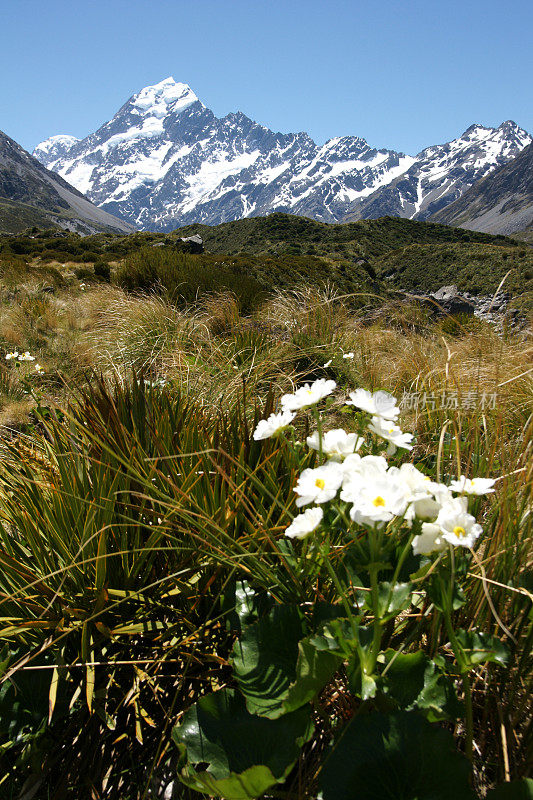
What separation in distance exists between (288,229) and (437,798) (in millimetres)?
54838

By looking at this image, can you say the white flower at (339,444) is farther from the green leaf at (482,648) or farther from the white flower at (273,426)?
the green leaf at (482,648)

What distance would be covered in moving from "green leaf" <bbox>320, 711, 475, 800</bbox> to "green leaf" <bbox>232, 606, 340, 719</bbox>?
10 centimetres

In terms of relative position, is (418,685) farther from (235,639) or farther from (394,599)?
(235,639)

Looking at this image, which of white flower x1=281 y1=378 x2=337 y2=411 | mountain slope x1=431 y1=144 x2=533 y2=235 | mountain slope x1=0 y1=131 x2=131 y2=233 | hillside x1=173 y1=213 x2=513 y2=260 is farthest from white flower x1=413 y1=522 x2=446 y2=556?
mountain slope x1=431 y1=144 x2=533 y2=235

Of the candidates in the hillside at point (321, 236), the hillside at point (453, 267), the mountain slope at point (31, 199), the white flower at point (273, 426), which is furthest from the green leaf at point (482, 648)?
the mountain slope at point (31, 199)

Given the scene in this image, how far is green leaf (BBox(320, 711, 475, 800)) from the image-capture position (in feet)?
2.43

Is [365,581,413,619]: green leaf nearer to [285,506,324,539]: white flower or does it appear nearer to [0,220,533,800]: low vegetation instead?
[0,220,533,800]: low vegetation

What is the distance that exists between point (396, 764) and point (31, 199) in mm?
152943

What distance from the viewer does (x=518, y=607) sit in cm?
110

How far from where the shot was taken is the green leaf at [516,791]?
0.71 metres

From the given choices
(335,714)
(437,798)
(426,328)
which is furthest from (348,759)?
(426,328)

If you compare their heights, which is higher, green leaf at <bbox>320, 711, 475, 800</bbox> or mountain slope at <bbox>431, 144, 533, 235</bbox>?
mountain slope at <bbox>431, 144, 533, 235</bbox>

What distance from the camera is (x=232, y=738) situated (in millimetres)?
909

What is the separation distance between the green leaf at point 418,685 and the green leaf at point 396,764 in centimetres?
7
